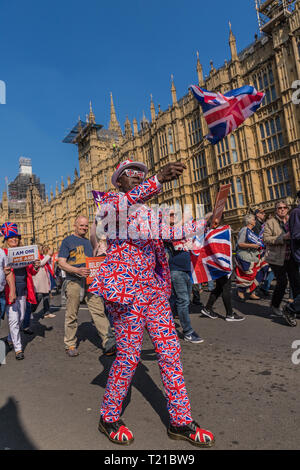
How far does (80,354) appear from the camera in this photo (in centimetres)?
457

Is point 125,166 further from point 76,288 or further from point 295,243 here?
point 295,243

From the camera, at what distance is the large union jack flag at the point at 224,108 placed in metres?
4.37

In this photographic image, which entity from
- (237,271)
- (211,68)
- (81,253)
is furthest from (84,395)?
(211,68)

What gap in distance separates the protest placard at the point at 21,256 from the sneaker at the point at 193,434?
381 centimetres

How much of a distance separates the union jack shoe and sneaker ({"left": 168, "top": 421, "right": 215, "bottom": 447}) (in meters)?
0.30

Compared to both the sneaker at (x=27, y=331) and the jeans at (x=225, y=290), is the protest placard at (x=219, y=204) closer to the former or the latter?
the jeans at (x=225, y=290)

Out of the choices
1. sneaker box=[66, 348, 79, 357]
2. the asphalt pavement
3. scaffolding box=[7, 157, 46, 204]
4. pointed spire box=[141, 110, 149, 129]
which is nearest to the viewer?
the asphalt pavement

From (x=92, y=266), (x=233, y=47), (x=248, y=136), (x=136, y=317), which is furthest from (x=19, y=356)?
(x=233, y=47)

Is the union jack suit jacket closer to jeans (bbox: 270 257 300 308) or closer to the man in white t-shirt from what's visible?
the man in white t-shirt

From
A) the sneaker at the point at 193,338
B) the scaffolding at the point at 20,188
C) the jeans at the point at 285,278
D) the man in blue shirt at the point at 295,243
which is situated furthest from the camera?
the scaffolding at the point at 20,188

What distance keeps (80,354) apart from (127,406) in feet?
6.63

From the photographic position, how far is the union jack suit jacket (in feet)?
7.29

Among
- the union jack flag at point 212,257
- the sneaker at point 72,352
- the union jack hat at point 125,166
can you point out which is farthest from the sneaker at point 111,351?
the union jack hat at point 125,166

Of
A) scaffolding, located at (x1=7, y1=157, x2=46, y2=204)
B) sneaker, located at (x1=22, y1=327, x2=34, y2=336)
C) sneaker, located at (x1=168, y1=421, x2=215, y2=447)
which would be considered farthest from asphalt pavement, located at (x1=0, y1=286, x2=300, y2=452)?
scaffolding, located at (x1=7, y1=157, x2=46, y2=204)
